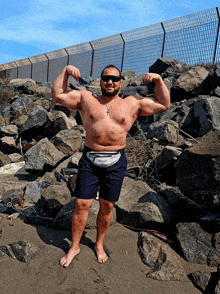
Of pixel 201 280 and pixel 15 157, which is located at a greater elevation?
pixel 201 280

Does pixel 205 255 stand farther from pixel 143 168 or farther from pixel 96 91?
pixel 96 91

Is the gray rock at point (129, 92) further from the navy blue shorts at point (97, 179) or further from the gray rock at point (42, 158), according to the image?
the navy blue shorts at point (97, 179)

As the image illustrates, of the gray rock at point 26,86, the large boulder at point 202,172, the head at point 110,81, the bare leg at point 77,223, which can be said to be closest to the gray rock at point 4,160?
the bare leg at point 77,223

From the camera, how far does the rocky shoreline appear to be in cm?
276

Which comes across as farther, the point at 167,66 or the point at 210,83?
the point at 167,66

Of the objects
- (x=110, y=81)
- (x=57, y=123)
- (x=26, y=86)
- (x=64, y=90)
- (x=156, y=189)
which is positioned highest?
(x=110, y=81)

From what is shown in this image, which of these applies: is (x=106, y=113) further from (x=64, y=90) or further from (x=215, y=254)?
(x=215, y=254)

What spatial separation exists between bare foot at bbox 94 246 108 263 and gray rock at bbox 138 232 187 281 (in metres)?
0.43

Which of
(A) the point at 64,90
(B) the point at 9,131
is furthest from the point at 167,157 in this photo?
(B) the point at 9,131

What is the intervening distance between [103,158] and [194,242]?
1473mm

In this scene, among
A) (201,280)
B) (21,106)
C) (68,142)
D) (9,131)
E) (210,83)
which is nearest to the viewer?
(201,280)

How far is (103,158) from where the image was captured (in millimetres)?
2572

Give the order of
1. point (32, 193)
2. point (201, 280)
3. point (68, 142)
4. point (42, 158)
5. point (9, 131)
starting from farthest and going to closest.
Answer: point (9, 131)
point (68, 142)
point (42, 158)
point (32, 193)
point (201, 280)

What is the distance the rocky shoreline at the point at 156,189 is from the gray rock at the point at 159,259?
1 centimetres
